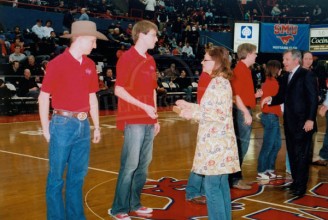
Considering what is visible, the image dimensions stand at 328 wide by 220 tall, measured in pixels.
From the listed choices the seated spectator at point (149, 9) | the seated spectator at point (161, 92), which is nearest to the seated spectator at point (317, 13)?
the seated spectator at point (149, 9)

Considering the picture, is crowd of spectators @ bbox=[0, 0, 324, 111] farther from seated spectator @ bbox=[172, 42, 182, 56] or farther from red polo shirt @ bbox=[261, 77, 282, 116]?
red polo shirt @ bbox=[261, 77, 282, 116]

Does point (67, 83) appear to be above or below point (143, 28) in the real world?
below

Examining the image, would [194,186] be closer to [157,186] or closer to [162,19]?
[157,186]

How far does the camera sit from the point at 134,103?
431cm

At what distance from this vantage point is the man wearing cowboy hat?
3.88 m

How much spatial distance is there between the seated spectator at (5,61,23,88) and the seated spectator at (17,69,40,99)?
20 centimetres

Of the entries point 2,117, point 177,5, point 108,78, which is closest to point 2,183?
point 2,117

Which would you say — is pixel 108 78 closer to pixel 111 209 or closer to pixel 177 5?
pixel 111 209

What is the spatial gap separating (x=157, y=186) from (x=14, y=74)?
383 inches

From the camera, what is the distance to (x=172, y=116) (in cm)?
1520

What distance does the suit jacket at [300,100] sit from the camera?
568 centimetres

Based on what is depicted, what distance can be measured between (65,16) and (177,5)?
41.3 ft

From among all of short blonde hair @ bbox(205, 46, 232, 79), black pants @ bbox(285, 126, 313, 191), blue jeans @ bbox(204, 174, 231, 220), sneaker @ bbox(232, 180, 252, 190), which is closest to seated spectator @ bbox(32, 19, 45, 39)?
sneaker @ bbox(232, 180, 252, 190)

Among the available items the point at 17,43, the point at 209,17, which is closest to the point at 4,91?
the point at 17,43
